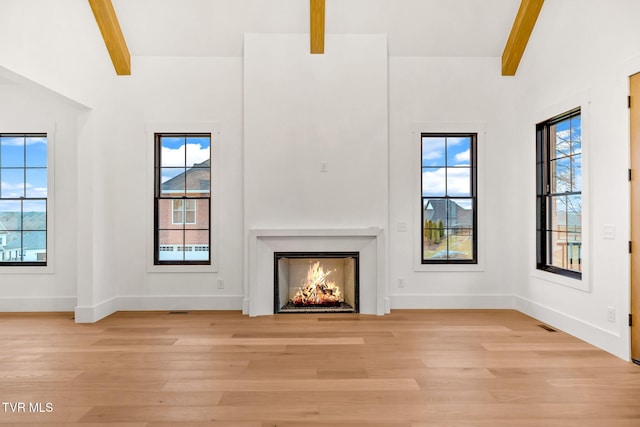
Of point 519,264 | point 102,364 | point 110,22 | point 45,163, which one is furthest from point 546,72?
point 45,163

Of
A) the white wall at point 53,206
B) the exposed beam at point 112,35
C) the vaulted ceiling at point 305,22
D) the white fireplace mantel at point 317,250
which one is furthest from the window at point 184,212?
the vaulted ceiling at point 305,22

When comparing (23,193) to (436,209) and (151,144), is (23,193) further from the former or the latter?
(436,209)

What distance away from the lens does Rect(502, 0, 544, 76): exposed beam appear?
507 centimetres

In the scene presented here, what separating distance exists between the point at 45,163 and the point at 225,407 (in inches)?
180

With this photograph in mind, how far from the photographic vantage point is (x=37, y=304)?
5617mm

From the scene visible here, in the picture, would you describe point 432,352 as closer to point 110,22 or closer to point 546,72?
point 546,72

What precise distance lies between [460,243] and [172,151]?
396cm

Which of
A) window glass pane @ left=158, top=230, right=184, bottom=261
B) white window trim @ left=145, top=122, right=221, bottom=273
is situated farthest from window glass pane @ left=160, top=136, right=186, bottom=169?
window glass pane @ left=158, top=230, right=184, bottom=261

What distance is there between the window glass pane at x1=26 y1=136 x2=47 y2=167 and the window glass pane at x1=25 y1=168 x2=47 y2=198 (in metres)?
0.09

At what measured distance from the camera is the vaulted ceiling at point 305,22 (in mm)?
5254

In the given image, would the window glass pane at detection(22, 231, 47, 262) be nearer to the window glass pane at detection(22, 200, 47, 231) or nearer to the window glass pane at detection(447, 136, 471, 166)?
the window glass pane at detection(22, 200, 47, 231)

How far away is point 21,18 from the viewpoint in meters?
3.80

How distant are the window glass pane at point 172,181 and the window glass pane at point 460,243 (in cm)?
356

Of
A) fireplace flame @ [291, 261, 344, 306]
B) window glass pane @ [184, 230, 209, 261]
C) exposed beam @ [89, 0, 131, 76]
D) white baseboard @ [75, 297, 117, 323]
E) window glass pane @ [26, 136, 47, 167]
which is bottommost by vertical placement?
white baseboard @ [75, 297, 117, 323]
